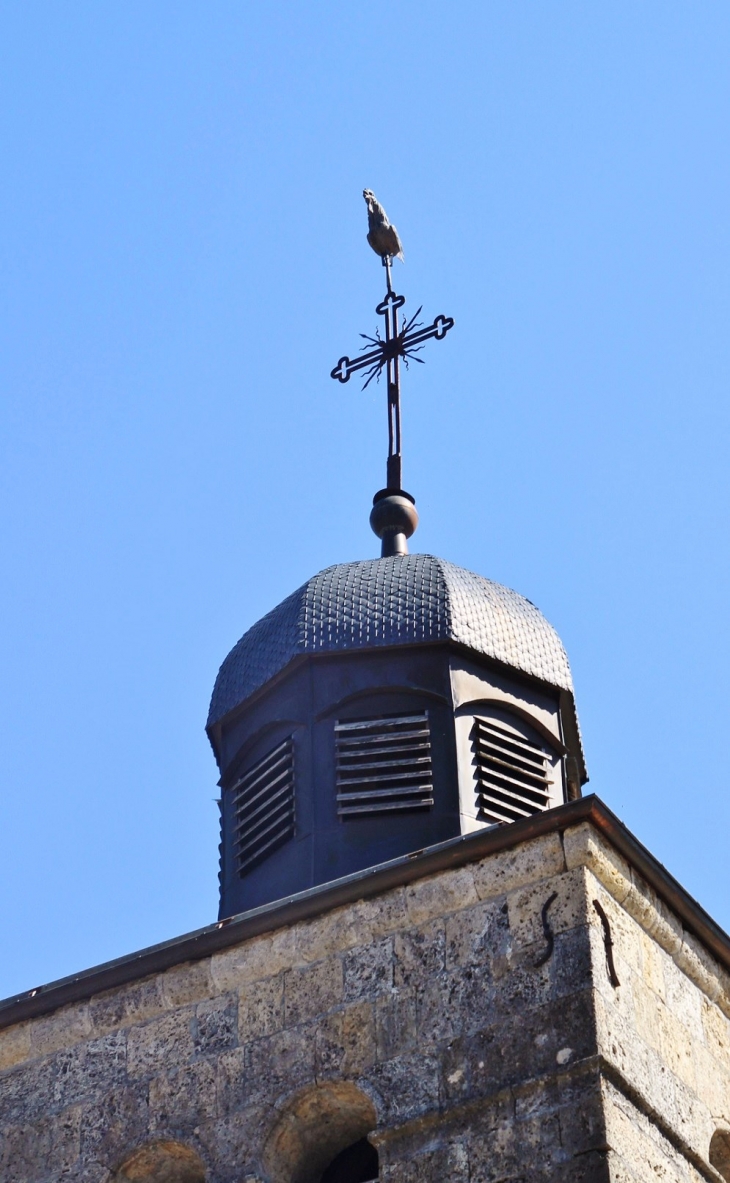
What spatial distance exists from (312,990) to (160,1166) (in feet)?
3.14

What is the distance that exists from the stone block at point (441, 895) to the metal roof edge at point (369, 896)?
43 millimetres

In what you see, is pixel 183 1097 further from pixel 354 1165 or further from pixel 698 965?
pixel 698 965

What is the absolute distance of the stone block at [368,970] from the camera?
9.61 metres

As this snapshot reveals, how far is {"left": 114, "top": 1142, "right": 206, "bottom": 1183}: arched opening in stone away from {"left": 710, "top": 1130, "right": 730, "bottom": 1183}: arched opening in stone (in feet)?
Result: 6.92

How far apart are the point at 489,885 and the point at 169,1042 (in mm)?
1558

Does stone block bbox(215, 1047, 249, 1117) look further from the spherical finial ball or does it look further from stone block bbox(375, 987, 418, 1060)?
the spherical finial ball

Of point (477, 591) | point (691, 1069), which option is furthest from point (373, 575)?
point (691, 1069)

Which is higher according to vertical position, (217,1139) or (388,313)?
(388,313)

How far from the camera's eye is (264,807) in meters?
11.8

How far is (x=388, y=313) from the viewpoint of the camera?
14.3m

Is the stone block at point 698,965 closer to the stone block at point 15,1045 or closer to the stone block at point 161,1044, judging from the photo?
the stone block at point 161,1044

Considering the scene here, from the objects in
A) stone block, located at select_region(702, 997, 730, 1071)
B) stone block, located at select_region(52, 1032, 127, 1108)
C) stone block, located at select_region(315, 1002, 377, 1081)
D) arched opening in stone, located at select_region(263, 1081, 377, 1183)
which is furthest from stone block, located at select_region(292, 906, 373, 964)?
stone block, located at select_region(702, 997, 730, 1071)

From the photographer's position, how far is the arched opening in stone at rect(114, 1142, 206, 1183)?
9641 mm

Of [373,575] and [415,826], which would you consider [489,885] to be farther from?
[373,575]
